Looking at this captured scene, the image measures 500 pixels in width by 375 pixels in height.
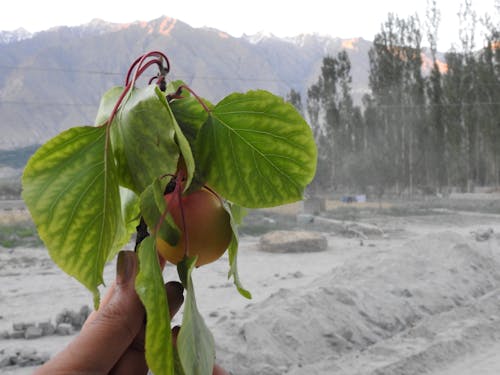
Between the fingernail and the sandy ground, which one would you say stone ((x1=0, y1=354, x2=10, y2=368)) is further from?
the fingernail

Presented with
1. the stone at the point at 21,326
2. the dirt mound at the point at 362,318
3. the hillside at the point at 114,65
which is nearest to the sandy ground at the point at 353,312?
the dirt mound at the point at 362,318

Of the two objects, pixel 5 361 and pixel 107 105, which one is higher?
pixel 107 105

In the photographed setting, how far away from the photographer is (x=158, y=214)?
0.47 meters

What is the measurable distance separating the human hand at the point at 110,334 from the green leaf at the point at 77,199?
8 cm

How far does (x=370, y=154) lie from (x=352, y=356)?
64.9 feet

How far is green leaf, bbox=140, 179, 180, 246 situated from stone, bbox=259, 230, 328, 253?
24.6 feet

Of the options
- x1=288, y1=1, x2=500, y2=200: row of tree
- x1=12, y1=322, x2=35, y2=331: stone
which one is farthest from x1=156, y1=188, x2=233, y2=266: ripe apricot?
x1=288, y1=1, x2=500, y2=200: row of tree

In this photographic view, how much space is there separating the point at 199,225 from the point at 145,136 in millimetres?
101

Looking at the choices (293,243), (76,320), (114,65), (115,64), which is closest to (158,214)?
(76,320)

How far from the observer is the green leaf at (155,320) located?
0.43m

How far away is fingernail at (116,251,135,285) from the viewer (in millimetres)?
566

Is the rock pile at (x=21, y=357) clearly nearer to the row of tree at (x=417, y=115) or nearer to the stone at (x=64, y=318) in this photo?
the stone at (x=64, y=318)

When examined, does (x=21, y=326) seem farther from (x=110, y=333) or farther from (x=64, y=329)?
(x=110, y=333)

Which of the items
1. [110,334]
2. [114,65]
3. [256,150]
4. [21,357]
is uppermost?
[114,65]
